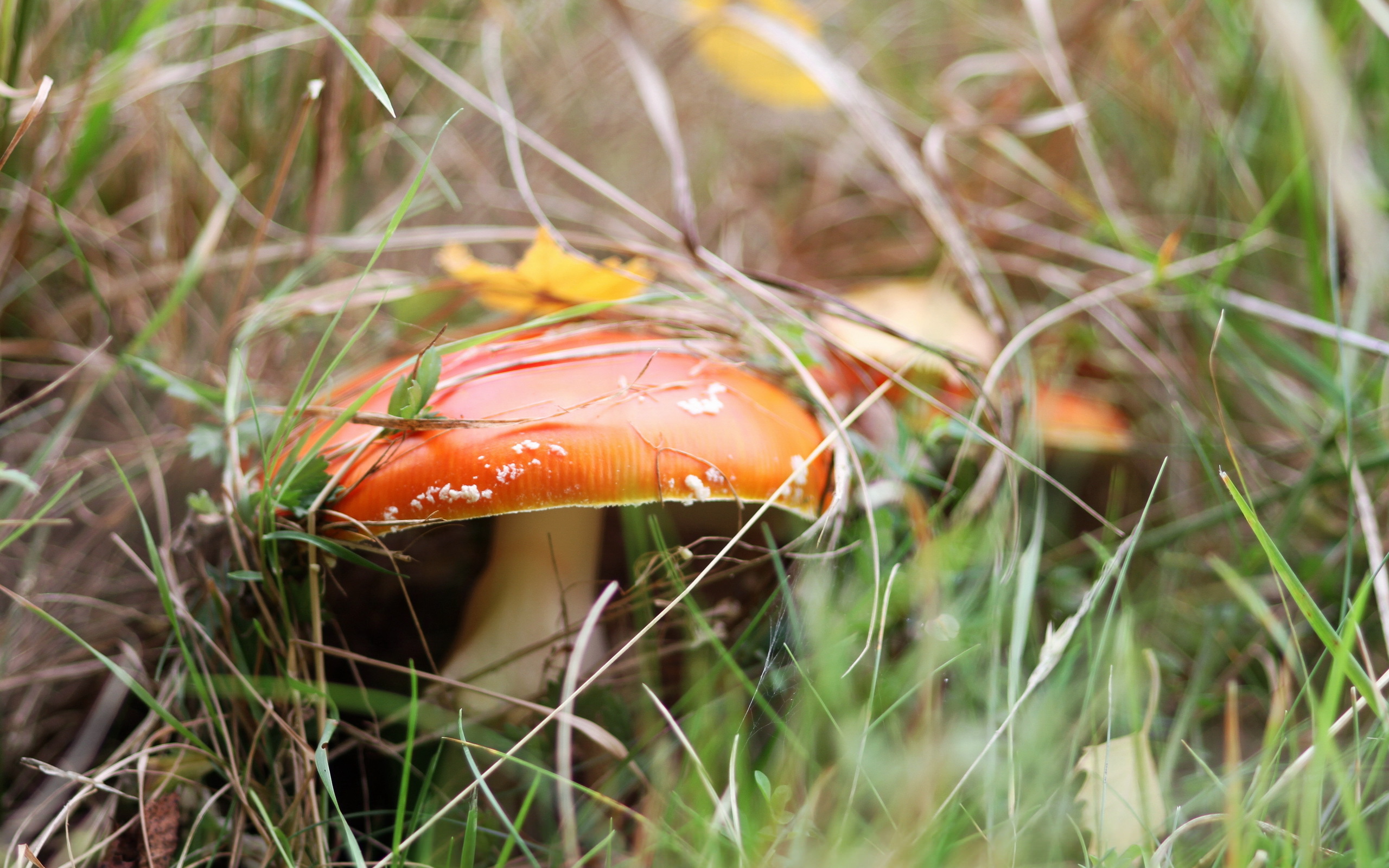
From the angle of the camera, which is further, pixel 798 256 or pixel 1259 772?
pixel 798 256

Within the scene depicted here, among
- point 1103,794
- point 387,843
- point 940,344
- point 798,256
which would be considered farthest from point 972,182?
point 387,843

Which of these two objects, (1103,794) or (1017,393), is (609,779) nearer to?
(1103,794)

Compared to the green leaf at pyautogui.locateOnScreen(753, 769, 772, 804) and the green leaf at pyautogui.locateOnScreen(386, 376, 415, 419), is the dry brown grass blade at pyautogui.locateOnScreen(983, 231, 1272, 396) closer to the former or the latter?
Answer: the green leaf at pyautogui.locateOnScreen(753, 769, 772, 804)

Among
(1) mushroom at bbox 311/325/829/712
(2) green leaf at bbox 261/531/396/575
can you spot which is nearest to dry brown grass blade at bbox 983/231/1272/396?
(1) mushroom at bbox 311/325/829/712

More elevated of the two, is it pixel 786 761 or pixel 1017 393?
pixel 1017 393

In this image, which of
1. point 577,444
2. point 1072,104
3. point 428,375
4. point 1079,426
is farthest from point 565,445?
point 1072,104

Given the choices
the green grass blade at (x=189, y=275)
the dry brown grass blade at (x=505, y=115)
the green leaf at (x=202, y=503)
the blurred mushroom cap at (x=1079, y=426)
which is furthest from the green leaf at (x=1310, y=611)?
the green grass blade at (x=189, y=275)
